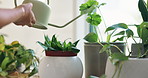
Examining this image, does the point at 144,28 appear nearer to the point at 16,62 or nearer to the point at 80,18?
the point at 16,62

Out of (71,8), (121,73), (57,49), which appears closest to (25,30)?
(71,8)

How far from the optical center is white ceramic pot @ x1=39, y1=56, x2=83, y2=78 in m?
0.88

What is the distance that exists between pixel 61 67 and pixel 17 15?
0.36 metres

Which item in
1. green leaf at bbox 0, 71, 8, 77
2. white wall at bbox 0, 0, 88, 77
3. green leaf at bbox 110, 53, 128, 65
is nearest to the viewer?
green leaf at bbox 110, 53, 128, 65

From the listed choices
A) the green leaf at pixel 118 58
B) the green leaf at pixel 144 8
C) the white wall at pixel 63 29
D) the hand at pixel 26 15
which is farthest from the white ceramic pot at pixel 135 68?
the white wall at pixel 63 29

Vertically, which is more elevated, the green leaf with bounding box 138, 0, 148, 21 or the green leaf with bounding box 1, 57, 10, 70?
the green leaf with bounding box 138, 0, 148, 21

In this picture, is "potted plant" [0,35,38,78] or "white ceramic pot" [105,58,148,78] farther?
"potted plant" [0,35,38,78]

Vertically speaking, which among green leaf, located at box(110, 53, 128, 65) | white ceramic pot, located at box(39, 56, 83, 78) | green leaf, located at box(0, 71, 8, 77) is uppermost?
green leaf, located at box(110, 53, 128, 65)

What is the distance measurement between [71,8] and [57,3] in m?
0.09

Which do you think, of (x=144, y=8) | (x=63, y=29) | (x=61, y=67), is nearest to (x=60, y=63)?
(x=61, y=67)

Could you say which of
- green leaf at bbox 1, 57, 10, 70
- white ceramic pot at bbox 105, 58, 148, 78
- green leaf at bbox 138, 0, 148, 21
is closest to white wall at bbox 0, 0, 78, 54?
green leaf at bbox 1, 57, 10, 70

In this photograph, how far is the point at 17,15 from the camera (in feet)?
1.85

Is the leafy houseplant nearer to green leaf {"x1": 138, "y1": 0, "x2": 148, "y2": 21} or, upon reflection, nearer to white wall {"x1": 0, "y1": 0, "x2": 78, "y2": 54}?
green leaf {"x1": 138, "y1": 0, "x2": 148, "y2": 21}

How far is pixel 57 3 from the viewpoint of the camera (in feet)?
4.58
